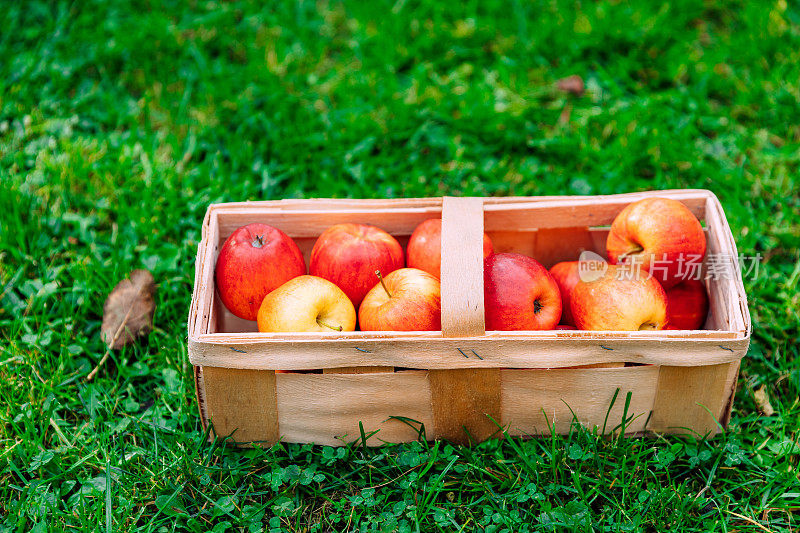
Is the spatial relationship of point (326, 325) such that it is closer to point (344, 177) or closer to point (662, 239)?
point (662, 239)

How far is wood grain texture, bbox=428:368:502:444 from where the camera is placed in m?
1.92

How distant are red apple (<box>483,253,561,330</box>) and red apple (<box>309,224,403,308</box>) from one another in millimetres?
332

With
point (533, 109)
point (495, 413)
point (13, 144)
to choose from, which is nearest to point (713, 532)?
point (495, 413)

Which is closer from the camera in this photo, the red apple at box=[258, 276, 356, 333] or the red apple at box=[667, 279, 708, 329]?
the red apple at box=[258, 276, 356, 333]

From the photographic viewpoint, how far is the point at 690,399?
1.98m

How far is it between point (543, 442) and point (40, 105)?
2.76m

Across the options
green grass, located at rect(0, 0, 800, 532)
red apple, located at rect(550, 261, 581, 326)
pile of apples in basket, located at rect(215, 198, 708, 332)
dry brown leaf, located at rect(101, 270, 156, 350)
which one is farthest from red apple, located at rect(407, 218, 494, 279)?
dry brown leaf, located at rect(101, 270, 156, 350)

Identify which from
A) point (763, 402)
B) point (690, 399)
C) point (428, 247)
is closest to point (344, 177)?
point (428, 247)

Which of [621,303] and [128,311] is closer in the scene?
[621,303]

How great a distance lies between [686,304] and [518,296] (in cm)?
60

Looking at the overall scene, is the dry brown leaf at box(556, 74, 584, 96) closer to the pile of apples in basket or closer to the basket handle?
the pile of apples in basket

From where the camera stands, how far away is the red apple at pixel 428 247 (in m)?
2.17

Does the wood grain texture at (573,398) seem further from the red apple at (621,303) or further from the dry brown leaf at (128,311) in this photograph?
the dry brown leaf at (128,311)

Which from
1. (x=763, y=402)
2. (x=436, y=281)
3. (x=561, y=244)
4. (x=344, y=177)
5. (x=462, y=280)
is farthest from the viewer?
(x=344, y=177)
